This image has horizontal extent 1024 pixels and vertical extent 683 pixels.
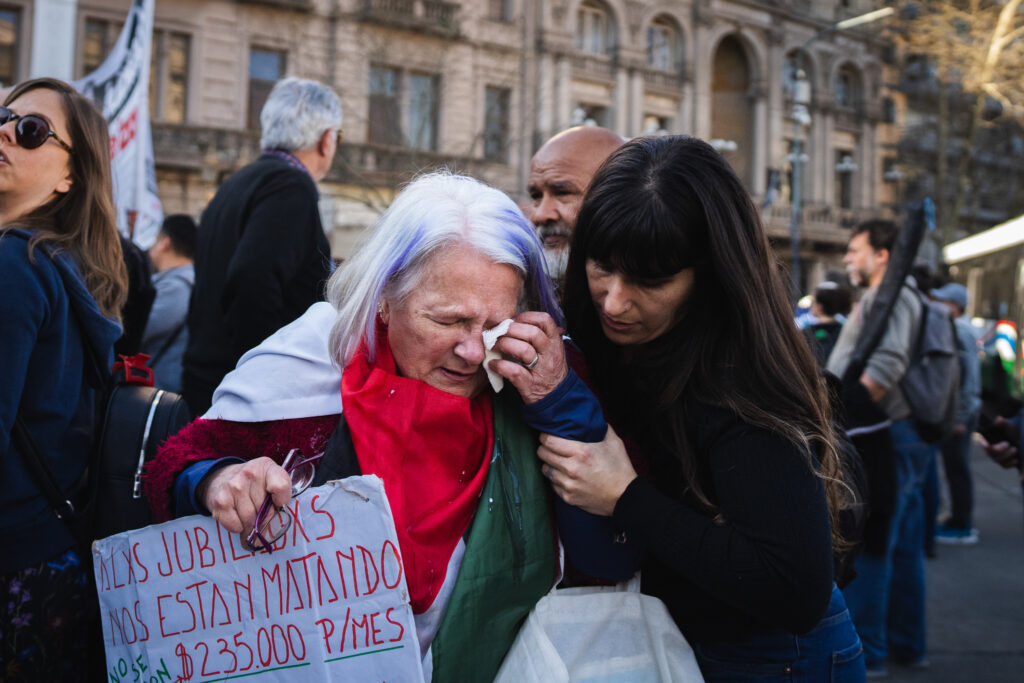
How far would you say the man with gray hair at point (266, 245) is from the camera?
3400 mm

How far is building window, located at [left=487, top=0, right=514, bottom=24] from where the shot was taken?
22.8 meters

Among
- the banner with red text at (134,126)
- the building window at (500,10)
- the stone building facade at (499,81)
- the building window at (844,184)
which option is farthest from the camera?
the building window at (844,184)

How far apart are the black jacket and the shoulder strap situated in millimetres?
1352

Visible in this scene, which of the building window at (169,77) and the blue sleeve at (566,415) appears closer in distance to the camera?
the blue sleeve at (566,415)

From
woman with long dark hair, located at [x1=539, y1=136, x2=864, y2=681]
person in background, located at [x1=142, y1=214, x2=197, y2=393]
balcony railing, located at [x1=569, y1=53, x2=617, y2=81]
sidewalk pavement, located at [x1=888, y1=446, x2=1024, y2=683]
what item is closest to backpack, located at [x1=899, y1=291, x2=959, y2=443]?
sidewalk pavement, located at [x1=888, y1=446, x2=1024, y2=683]

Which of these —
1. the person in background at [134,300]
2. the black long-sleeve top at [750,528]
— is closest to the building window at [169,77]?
the person in background at [134,300]

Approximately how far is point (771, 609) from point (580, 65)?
960 inches

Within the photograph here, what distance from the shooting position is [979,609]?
18.3ft

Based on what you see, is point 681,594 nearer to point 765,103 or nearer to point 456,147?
point 456,147

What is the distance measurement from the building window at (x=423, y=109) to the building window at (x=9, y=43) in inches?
325

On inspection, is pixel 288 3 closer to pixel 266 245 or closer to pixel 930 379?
pixel 266 245

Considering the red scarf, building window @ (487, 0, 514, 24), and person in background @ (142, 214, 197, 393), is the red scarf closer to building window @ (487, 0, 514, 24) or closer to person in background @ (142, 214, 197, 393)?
person in background @ (142, 214, 197, 393)

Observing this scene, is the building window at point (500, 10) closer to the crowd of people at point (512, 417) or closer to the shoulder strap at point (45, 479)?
the crowd of people at point (512, 417)

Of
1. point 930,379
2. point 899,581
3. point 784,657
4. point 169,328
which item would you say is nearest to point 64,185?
point 784,657
